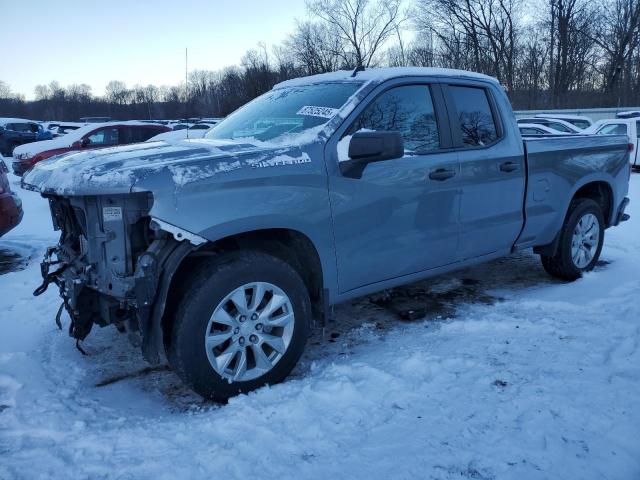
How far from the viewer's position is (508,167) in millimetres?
4363

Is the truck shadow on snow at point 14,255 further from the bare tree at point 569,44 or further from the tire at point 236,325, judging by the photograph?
the bare tree at point 569,44

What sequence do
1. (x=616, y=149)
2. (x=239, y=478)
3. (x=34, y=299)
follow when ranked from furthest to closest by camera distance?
1. (x=616, y=149)
2. (x=34, y=299)
3. (x=239, y=478)

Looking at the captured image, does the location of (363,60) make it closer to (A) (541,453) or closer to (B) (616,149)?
(B) (616,149)

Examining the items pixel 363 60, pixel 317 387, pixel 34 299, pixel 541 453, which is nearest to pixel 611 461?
pixel 541 453

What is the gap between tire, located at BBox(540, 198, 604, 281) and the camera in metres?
5.12

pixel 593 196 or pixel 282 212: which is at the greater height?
pixel 282 212

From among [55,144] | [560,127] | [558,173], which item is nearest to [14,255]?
[558,173]

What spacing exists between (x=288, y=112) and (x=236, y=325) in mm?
1663

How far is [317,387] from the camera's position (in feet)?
10.4

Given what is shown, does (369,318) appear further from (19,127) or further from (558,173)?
(19,127)

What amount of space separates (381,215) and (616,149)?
3311 millimetres

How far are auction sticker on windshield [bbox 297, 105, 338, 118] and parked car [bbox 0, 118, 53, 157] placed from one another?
86.8 ft

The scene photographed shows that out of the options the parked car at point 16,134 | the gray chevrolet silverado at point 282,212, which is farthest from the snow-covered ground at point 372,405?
the parked car at point 16,134

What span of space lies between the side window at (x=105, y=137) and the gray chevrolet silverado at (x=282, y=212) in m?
10.4
